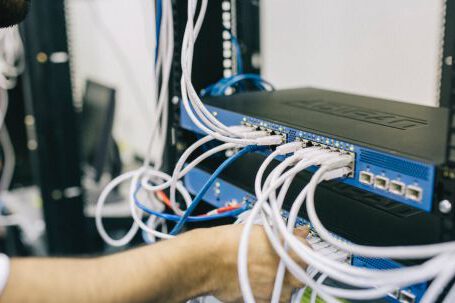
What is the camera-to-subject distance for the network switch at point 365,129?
46cm

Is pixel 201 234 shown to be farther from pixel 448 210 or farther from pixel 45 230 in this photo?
pixel 45 230

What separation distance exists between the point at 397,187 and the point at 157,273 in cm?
27

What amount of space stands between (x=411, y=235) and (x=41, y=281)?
41 cm

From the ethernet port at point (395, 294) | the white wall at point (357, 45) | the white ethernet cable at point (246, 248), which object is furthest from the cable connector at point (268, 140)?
the white wall at point (357, 45)

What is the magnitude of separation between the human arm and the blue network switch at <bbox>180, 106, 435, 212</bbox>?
13cm

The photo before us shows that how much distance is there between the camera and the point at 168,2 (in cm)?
76

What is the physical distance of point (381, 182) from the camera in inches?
19.2

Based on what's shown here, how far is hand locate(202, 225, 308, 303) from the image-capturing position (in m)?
0.53

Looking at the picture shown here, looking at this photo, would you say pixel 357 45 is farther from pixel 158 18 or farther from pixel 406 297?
pixel 406 297

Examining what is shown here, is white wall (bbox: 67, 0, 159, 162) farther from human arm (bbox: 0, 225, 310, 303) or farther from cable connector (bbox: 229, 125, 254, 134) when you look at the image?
human arm (bbox: 0, 225, 310, 303)

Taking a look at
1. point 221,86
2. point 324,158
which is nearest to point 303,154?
point 324,158

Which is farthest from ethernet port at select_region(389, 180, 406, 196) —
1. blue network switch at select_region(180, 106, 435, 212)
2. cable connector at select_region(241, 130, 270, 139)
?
cable connector at select_region(241, 130, 270, 139)

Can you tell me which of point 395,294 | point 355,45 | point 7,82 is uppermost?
point 355,45

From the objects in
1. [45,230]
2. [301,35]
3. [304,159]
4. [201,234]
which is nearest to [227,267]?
[201,234]
